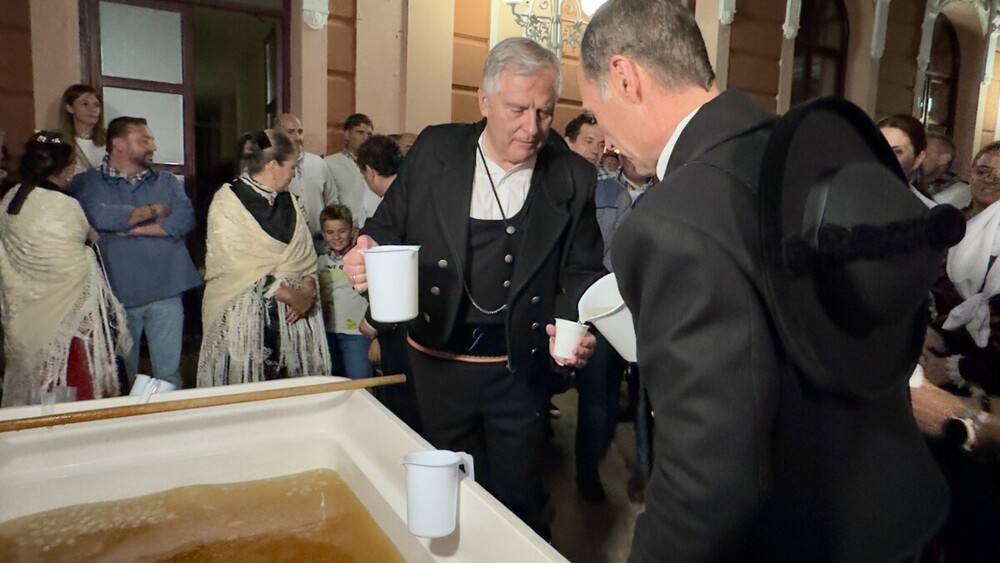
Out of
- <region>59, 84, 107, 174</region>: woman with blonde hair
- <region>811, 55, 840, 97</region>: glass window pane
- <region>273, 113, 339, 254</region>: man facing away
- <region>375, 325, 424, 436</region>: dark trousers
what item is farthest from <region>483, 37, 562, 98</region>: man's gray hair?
<region>811, 55, 840, 97</region>: glass window pane

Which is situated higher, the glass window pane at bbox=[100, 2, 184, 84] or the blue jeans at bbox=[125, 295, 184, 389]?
the glass window pane at bbox=[100, 2, 184, 84]

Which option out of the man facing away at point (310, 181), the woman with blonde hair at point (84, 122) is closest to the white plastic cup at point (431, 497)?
the man facing away at point (310, 181)

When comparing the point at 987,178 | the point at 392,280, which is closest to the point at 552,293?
the point at 392,280

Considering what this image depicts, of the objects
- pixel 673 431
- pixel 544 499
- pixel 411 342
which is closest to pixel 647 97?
pixel 673 431

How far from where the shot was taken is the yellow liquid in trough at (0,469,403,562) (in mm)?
1353

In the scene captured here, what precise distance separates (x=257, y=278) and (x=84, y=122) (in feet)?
5.61

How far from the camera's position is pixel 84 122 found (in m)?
3.78

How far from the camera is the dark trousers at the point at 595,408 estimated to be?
302 cm

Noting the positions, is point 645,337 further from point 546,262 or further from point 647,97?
point 546,262

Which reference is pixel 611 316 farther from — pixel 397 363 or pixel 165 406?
pixel 397 363

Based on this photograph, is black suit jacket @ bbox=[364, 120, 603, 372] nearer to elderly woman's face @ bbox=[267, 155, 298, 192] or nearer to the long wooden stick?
the long wooden stick

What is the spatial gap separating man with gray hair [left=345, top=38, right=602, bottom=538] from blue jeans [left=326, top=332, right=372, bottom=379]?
147 cm

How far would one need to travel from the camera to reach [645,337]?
82 cm

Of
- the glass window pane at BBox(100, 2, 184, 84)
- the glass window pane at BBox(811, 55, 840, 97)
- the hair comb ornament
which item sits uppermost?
the glass window pane at BBox(811, 55, 840, 97)
